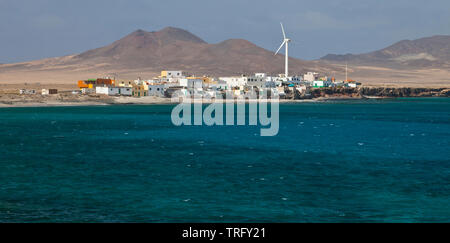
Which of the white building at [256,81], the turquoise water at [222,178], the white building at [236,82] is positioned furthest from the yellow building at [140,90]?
the turquoise water at [222,178]

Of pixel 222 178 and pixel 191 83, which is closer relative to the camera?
pixel 222 178

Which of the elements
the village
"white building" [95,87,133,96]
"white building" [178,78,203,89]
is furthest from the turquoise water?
"white building" [178,78,203,89]

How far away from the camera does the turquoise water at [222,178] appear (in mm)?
25750

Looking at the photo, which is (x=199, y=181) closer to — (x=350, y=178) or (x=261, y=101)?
(x=350, y=178)

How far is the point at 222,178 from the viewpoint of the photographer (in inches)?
1405

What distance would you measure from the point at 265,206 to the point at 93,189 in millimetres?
11086

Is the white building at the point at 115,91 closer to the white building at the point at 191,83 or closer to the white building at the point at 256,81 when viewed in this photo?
the white building at the point at 191,83

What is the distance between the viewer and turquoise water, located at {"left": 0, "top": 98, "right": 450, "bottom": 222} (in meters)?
25.8

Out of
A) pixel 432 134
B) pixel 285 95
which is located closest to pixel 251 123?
pixel 432 134

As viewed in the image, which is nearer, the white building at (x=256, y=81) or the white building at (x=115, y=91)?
the white building at (x=115, y=91)

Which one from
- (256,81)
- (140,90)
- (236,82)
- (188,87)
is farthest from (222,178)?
(236,82)

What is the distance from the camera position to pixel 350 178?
35.9m

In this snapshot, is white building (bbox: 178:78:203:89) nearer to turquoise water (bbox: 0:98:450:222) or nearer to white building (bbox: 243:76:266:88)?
white building (bbox: 243:76:266:88)

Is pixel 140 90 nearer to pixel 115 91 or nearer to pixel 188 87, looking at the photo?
pixel 115 91
